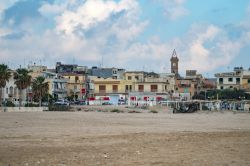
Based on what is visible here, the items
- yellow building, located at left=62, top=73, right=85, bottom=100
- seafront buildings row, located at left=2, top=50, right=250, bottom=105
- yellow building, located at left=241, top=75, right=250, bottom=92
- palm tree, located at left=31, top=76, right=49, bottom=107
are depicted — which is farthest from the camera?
yellow building, located at left=62, top=73, right=85, bottom=100

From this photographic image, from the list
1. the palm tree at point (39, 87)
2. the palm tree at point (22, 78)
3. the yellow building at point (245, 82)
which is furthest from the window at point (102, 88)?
the yellow building at point (245, 82)

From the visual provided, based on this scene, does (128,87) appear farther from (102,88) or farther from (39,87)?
(39,87)

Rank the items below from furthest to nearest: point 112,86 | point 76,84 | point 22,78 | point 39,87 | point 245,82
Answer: point 76,84
point 245,82
point 112,86
point 39,87
point 22,78

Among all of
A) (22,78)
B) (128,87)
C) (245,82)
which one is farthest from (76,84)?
(22,78)

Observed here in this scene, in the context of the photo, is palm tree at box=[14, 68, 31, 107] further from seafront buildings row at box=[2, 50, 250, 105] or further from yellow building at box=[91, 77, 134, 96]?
yellow building at box=[91, 77, 134, 96]

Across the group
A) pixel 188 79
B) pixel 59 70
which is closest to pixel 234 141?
pixel 188 79

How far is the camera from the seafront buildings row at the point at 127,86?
367ft

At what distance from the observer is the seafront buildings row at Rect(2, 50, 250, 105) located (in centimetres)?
11194

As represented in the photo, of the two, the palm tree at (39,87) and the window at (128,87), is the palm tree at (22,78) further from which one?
the window at (128,87)

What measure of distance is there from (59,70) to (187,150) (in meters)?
119

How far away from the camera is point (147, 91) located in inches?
4466

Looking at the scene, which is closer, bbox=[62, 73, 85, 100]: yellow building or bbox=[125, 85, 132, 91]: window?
bbox=[125, 85, 132, 91]: window

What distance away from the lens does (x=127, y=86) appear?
11556 centimetres

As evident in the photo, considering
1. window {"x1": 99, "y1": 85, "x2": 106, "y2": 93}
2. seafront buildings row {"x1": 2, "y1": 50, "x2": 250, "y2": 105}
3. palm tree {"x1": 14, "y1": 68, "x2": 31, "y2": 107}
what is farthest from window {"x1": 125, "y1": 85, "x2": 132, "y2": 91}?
palm tree {"x1": 14, "y1": 68, "x2": 31, "y2": 107}
